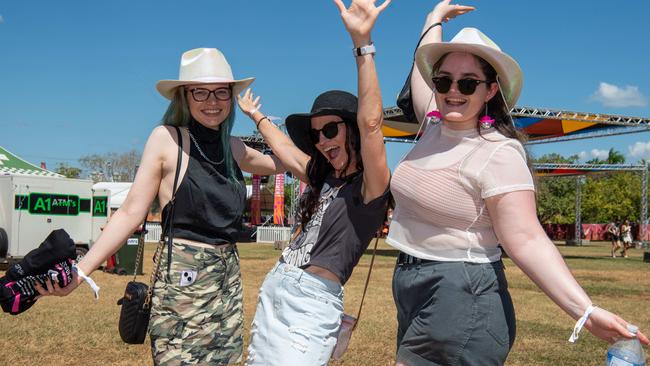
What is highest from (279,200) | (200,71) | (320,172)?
(200,71)

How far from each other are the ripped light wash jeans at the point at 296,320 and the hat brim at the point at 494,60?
0.93m

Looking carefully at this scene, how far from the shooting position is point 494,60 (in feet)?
7.47

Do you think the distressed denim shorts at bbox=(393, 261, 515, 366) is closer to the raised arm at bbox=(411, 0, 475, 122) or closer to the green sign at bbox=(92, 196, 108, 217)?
the raised arm at bbox=(411, 0, 475, 122)

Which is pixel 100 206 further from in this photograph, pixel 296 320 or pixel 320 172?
pixel 296 320

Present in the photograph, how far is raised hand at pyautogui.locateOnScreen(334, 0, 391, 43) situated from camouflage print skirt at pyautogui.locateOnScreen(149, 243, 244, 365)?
122cm

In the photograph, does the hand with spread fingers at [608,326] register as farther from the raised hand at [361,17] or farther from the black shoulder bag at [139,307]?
the black shoulder bag at [139,307]

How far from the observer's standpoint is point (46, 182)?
15.0 metres

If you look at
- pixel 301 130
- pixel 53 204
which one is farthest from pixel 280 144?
pixel 53 204

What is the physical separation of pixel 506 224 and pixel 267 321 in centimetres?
93

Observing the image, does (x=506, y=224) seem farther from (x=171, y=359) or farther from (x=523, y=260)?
(x=171, y=359)

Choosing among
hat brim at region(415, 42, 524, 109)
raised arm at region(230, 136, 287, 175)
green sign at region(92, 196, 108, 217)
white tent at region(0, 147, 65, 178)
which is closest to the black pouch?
raised arm at region(230, 136, 287, 175)

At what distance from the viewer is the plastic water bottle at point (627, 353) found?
186 centimetres

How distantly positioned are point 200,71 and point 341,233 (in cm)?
112

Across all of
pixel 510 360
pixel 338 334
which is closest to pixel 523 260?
pixel 338 334
